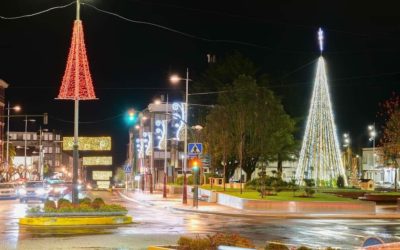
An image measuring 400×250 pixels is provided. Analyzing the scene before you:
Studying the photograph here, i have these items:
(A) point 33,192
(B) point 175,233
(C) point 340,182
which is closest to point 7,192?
(A) point 33,192

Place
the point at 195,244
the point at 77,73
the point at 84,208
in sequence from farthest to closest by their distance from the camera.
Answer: the point at 77,73 < the point at 84,208 < the point at 195,244

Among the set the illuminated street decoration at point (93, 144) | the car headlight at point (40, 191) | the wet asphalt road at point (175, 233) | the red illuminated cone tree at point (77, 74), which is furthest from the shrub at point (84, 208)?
the illuminated street decoration at point (93, 144)

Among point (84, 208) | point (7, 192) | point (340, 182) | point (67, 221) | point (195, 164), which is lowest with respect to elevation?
point (7, 192)

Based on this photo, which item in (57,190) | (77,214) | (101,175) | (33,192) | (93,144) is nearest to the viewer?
(77,214)

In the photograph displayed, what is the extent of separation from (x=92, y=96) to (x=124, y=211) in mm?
5300

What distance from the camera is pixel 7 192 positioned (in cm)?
6209

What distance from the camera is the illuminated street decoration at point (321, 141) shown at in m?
49.8

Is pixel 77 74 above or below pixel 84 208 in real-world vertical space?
above

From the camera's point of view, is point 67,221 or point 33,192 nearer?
point 67,221

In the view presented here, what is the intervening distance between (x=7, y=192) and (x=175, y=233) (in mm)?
42581

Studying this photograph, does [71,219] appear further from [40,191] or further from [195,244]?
[40,191]

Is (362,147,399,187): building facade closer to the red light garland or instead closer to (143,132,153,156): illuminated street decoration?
(143,132,153,156): illuminated street decoration

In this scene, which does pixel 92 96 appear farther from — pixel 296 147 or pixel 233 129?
pixel 296 147

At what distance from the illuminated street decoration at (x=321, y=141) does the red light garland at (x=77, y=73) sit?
24.0 m
